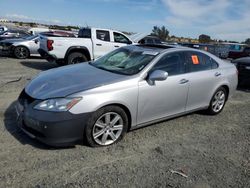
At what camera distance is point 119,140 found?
4.16 meters

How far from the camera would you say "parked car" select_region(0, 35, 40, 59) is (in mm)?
13562

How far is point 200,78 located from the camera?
514cm

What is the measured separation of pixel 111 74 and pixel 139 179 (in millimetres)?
1771

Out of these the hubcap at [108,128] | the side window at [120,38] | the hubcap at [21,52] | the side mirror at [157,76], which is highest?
the side window at [120,38]

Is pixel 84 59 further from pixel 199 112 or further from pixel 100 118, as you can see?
pixel 100 118

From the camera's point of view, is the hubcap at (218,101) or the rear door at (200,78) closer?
the rear door at (200,78)

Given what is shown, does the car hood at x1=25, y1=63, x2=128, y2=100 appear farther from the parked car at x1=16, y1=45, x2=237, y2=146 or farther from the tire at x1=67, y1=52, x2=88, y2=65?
the tire at x1=67, y1=52, x2=88, y2=65

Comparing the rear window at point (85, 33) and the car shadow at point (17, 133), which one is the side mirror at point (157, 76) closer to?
the car shadow at point (17, 133)

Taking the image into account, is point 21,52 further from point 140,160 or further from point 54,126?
point 140,160

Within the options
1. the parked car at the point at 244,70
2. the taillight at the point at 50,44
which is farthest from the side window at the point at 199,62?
the taillight at the point at 50,44

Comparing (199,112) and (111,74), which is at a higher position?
(111,74)

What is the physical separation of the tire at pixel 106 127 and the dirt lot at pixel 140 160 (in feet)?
0.40

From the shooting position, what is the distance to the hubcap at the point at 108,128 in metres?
3.84

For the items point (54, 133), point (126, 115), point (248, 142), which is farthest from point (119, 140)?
point (248, 142)
